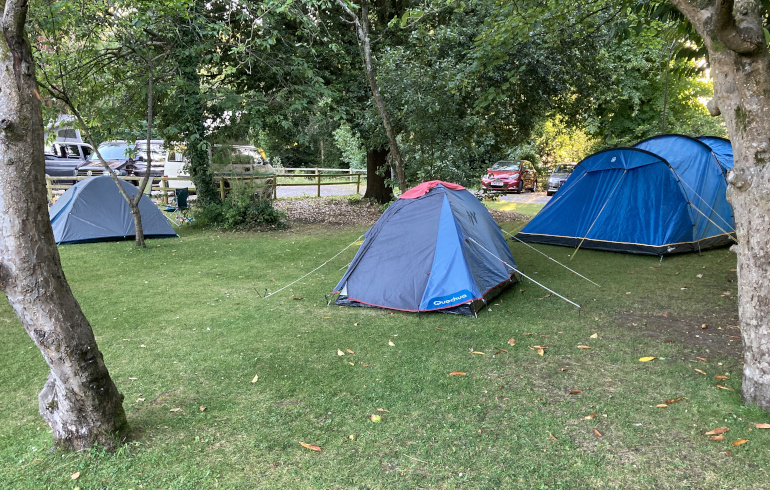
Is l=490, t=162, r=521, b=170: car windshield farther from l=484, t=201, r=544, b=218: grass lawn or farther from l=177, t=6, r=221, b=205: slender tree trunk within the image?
l=177, t=6, r=221, b=205: slender tree trunk

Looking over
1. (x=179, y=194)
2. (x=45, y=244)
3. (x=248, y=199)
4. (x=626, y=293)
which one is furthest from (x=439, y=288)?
(x=179, y=194)

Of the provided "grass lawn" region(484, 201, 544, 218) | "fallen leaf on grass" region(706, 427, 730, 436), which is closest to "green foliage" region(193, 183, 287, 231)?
"grass lawn" region(484, 201, 544, 218)

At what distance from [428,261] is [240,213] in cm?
717

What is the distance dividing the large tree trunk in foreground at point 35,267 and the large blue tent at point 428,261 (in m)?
3.23

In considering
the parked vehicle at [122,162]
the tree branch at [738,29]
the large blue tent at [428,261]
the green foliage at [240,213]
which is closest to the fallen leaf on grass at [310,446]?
the large blue tent at [428,261]

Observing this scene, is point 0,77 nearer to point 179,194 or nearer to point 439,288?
point 439,288

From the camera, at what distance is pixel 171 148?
38.8 feet

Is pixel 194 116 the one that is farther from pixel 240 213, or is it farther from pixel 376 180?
pixel 376 180

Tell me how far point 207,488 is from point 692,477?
2650mm

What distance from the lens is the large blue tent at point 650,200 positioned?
8000 mm

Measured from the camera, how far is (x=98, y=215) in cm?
1009

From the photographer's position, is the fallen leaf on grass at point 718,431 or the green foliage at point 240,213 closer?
the fallen leaf on grass at point 718,431

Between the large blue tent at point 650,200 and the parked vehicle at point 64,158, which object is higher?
the parked vehicle at point 64,158

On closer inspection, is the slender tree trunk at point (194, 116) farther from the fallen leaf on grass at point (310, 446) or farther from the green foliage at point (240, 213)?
the fallen leaf on grass at point (310, 446)
